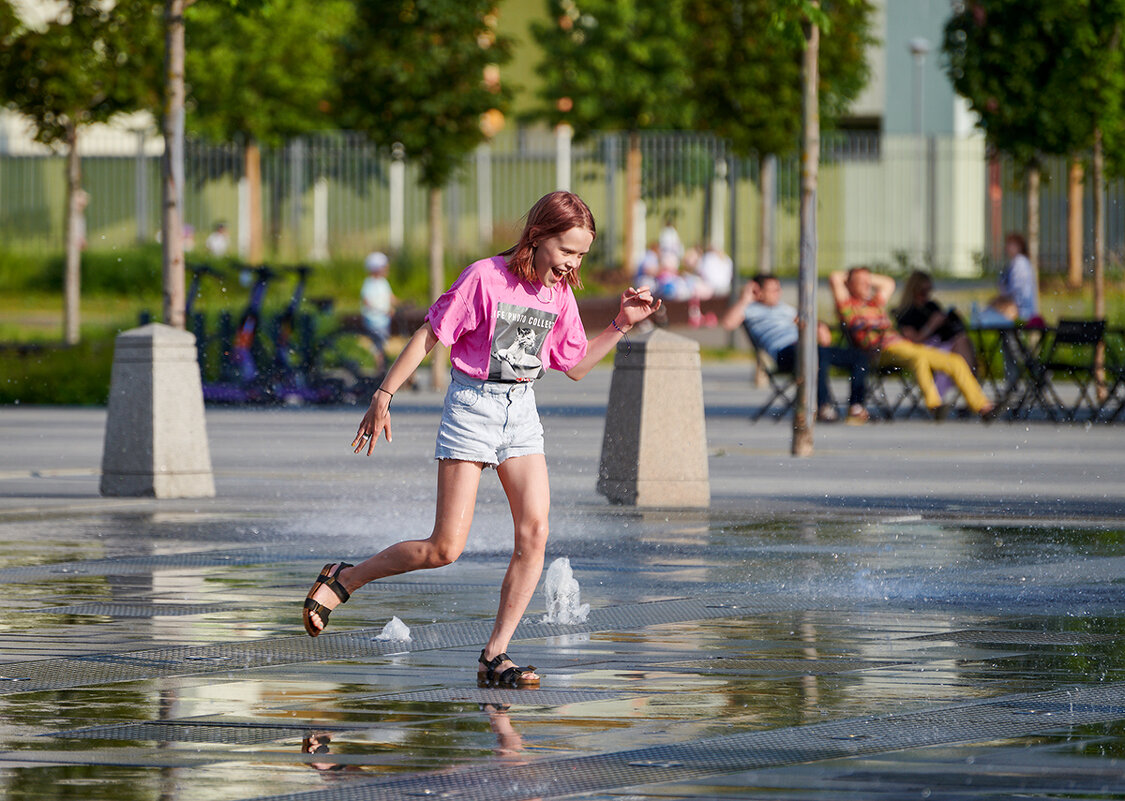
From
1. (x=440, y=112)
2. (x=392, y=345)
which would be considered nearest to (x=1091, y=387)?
(x=440, y=112)

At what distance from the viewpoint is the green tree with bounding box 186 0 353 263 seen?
151ft

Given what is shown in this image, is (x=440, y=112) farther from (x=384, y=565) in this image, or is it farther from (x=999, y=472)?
(x=384, y=565)

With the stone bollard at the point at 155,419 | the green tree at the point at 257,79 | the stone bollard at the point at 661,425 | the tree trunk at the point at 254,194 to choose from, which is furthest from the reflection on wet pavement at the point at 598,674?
the green tree at the point at 257,79

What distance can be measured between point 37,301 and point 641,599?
35.8 m

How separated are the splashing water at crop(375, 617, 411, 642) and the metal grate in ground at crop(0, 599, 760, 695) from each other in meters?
A: 0.03

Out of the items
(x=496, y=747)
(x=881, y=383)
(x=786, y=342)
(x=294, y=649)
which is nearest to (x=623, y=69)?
(x=881, y=383)

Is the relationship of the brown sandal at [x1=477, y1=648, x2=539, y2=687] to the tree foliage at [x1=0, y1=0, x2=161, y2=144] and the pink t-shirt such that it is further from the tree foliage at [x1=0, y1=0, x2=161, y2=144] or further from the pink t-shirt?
the tree foliage at [x1=0, y1=0, x2=161, y2=144]

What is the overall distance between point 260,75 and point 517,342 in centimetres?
4043

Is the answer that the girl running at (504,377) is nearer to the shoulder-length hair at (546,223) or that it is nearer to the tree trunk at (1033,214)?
the shoulder-length hair at (546,223)

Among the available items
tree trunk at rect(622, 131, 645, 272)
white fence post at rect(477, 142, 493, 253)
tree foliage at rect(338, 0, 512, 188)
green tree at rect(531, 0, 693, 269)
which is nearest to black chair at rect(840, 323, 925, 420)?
tree foliage at rect(338, 0, 512, 188)

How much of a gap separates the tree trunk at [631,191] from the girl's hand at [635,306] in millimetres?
36733

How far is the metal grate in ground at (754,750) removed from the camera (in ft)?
18.3

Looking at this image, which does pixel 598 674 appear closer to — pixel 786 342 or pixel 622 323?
pixel 622 323

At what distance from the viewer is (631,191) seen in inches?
1817
